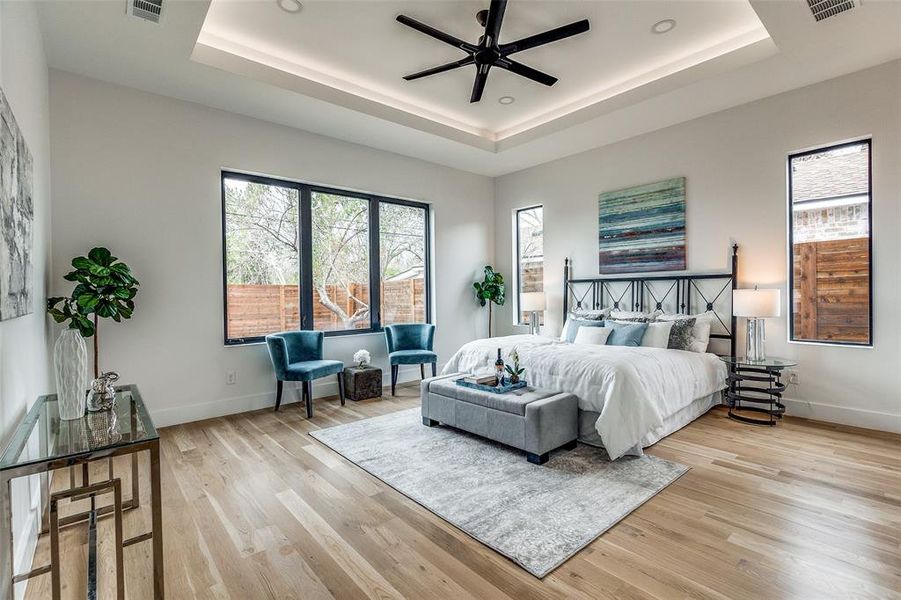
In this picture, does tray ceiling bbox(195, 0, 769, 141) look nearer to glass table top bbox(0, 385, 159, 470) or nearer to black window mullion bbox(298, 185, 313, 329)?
black window mullion bbox(298, 185, 313, 329)

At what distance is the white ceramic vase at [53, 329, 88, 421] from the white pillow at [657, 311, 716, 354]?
464 cm

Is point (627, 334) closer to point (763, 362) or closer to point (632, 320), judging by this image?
point (632, 320)

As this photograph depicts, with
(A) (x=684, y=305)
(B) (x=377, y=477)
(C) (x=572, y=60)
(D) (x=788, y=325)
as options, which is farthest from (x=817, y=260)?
(B) (x=377, y=477)

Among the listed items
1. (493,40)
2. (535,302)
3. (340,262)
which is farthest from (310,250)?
(493,40)

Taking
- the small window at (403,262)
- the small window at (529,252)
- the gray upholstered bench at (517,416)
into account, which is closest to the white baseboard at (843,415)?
the gray upholstered bench at (517,416)

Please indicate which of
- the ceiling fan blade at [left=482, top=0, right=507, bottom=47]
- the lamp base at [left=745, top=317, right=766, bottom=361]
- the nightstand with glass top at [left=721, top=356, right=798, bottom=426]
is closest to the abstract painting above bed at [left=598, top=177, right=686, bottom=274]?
the lamp base at [left=745, top=317, right=766, bottom=361]

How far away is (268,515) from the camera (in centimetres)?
243

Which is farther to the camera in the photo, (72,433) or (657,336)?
(657,336)

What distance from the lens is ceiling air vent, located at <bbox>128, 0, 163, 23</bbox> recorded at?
2.77 metres

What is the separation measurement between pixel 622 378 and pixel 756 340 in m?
1.83

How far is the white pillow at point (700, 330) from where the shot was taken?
4293 millimetres

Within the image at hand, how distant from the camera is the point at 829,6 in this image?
2840 mm

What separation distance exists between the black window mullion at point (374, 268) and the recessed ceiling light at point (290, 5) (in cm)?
258

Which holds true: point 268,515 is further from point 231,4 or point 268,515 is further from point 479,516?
point 231,4
